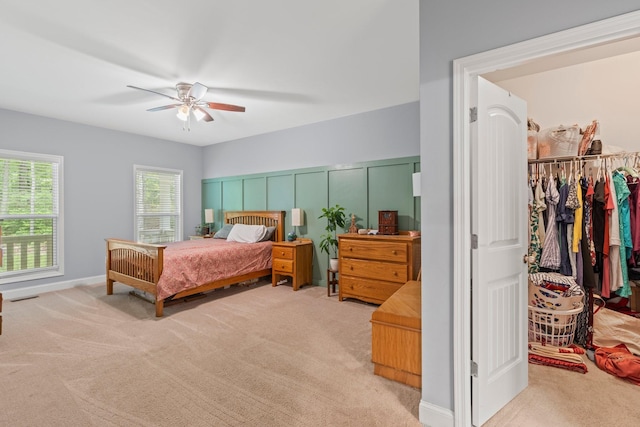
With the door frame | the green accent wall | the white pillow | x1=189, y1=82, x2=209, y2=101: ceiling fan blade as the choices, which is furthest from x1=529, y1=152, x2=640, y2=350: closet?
the white pillow

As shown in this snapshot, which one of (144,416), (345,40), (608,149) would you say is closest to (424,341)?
(144,416)

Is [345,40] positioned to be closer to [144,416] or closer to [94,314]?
[144,416]

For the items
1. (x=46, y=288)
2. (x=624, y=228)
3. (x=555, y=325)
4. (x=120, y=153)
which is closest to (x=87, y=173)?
(x=120, y=153)

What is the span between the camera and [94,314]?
3758mm

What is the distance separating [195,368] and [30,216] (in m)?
4.15

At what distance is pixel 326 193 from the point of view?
5086 mm

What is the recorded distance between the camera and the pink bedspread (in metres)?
3.78

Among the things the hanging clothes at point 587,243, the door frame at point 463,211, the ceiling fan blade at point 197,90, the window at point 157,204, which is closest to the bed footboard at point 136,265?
the window at point 157,204

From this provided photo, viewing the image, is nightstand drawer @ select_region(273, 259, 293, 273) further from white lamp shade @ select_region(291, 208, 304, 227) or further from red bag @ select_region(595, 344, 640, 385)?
red bag @ select_region(595, 344, 640, 385)

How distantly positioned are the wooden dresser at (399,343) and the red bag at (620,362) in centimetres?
153

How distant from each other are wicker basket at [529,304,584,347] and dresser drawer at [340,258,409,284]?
1355 millimetres

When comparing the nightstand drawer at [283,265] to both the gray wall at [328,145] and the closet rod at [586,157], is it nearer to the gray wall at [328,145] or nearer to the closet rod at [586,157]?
the gray wall at [328,145]

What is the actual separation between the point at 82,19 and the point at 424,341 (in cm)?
338

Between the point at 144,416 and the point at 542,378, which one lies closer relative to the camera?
the point at 144,416
